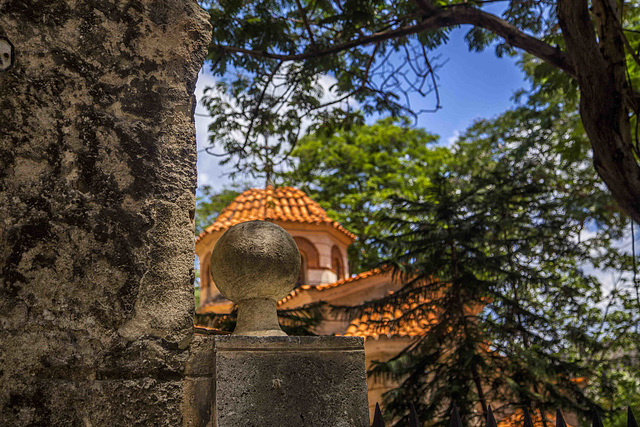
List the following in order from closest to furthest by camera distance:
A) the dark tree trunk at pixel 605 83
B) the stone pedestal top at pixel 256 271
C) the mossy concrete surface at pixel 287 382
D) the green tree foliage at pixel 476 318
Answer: the mossy concrete surface at pixel 287 382 → the stone pedestal top at pixel 256 271 → the dark tree trunk at pixel 605 83 → the green tree foliage at pixel 476 318

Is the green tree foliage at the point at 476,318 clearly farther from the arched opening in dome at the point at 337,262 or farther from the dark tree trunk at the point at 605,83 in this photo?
the arched opening in dome at the point at 337,262

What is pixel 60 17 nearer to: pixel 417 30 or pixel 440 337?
pixel 417 30

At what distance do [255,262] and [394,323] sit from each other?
5.49 m

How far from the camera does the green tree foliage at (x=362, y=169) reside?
18703 millimetres

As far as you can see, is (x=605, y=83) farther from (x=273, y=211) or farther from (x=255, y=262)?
(x=273, y=211)

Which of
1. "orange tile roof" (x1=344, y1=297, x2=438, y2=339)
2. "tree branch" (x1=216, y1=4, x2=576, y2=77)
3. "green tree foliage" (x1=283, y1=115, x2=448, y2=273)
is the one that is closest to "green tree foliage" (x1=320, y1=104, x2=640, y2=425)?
"orange tile roof" (x1=344, y1=297, x2=438, y2=339)

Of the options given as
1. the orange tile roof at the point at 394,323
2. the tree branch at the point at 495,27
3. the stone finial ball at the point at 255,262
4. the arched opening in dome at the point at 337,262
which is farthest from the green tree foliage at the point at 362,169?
the stone finial ball at the point at 255,262

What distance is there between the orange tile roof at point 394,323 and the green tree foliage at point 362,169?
8537mm

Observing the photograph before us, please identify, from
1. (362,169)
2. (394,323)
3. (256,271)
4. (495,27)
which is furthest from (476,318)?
(362,169)

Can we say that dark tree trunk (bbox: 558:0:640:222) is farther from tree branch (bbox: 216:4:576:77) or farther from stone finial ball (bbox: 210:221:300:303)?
stone finial ball (bbox: 210:221:300:303)

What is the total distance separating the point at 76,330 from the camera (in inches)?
70.4

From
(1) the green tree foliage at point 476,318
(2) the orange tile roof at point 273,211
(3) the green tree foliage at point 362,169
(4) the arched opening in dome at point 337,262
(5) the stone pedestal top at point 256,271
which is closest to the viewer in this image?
(5) the stone pedestal top at point 256,271

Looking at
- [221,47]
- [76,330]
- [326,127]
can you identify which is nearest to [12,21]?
[76,330]

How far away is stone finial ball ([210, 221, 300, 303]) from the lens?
2297 mm
